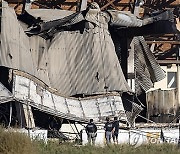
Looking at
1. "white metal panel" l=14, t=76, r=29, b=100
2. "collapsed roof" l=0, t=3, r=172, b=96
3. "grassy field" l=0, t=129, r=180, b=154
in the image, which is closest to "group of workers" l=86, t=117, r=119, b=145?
"grassy field" l=0, t=129, r=180, b=154

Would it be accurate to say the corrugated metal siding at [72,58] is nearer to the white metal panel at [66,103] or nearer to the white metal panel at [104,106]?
the white metal panel at [104,106]

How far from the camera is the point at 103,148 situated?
77.2 ft

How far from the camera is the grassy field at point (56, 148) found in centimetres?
2061

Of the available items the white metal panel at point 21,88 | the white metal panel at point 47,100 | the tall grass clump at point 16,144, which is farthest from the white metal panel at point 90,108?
the tall grass clump at point 16,144

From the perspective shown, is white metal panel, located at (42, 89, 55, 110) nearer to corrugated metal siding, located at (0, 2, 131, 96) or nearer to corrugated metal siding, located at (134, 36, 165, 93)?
corrugated metal siding, located at (0, 2, 131, 96)


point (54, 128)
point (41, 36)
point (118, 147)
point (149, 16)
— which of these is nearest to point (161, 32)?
point (149, 16)

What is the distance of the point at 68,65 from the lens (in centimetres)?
3247

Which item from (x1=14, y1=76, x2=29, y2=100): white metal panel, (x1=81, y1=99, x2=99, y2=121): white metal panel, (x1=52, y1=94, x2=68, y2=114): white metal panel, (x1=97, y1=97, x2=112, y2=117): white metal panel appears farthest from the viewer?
(x1=97, y1=97, x2=112, y2=117): white metal panel

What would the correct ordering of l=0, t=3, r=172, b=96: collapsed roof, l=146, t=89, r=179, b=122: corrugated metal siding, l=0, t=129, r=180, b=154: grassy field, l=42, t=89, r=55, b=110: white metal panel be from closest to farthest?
l=0, t=129, r=180, b=154: grassy field
l=42, t=89, r=55, b=110: white metal panel
l=0, t=3, r=172, b=96: collapsed roof
l=146, t=89, r=179, b=122: corrugated metal siding

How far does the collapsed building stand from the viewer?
28.6m

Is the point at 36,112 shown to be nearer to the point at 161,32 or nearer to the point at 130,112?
the point at 130,112

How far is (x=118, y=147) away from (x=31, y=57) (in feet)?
28.0

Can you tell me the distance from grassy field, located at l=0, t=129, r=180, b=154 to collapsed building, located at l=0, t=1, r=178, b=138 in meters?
4.39

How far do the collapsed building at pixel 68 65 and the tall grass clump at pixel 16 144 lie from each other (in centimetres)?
600
